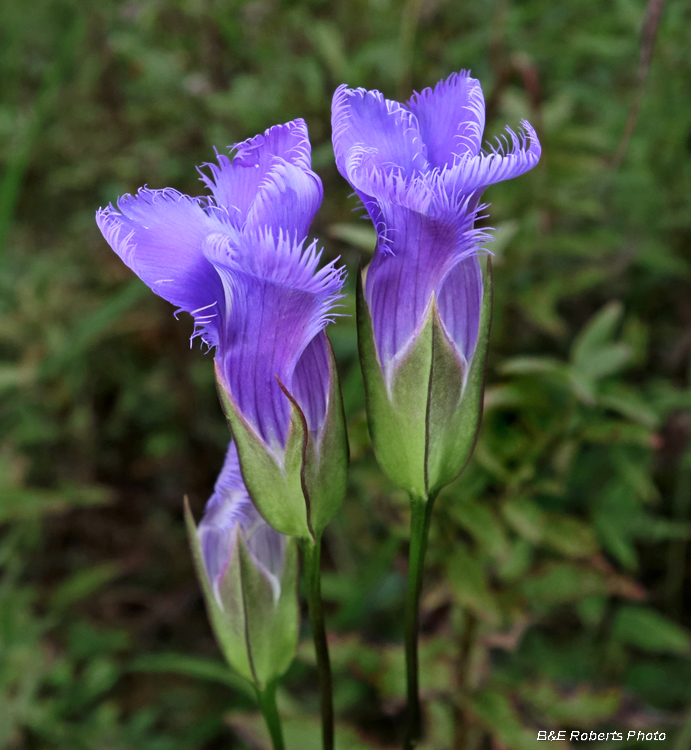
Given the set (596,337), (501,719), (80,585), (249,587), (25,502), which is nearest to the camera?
(249,587)

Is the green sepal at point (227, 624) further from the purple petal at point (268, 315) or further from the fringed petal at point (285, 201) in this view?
the fringed petal at point (285, 201)

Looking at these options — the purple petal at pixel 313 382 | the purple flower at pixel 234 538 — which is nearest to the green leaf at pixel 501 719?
the purple flower at pixel 234 538

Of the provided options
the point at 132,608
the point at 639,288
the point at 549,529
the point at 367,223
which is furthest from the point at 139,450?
the point at 639,288

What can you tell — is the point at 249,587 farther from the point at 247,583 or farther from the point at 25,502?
the point at 25,502

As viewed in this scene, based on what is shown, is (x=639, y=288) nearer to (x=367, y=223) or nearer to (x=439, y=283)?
(x=367, y=223)

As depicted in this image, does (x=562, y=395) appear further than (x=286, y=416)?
Yes

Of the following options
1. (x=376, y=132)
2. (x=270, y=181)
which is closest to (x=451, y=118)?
(x=376, y=132)

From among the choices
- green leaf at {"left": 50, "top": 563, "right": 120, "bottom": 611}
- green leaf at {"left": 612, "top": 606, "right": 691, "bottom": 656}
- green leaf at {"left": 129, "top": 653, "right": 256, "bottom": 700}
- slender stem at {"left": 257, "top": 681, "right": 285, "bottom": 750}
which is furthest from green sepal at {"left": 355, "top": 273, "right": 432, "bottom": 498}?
green leaf at {"left": 50, "top": 563, "right": 120, "bottom": 611}

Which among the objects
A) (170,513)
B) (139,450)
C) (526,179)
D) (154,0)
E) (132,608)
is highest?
(154,0)
